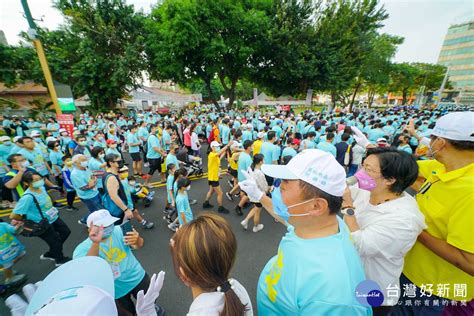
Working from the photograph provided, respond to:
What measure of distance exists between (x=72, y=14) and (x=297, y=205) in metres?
22.8

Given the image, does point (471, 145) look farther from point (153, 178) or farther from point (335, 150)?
point (153, 178)

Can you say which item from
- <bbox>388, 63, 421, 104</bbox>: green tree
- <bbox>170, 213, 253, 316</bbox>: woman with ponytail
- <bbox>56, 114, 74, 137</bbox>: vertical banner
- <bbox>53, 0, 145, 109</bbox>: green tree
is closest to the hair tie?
<bbox>170, 213, 253, 316</bbox>: woman with ponytail

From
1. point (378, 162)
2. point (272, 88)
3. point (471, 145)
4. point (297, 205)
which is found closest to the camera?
point (297, 205)

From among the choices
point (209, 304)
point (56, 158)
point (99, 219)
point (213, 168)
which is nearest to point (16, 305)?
point (99, 219)

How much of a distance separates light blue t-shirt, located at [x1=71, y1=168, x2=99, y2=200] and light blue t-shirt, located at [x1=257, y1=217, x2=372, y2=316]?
175 inches

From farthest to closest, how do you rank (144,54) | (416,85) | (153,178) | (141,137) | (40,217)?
1. (416,85)
2. (144,54)
3. (141,137)
4. (153,178)
5. (40,217)

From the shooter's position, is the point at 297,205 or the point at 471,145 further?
the point at 471,145

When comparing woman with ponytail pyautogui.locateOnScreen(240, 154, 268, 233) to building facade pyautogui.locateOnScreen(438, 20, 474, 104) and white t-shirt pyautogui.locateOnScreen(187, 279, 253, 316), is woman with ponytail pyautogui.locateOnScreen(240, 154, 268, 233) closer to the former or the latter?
white t-shirt pyautogui.locateOnScreen(187, 279, 253, 316)

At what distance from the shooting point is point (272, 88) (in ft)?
72.6

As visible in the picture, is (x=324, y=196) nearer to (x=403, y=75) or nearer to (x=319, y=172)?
(x=319, y=172)

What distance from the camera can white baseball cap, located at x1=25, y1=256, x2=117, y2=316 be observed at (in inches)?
30.2

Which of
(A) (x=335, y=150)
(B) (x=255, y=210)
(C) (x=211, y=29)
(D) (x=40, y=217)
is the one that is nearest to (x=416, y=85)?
(C) (x=211, y=29)

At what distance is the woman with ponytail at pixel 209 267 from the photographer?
1021mm

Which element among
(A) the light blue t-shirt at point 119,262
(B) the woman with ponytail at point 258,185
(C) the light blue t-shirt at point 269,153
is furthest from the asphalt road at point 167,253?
(C) the light blue t-shirt at point 269,153
